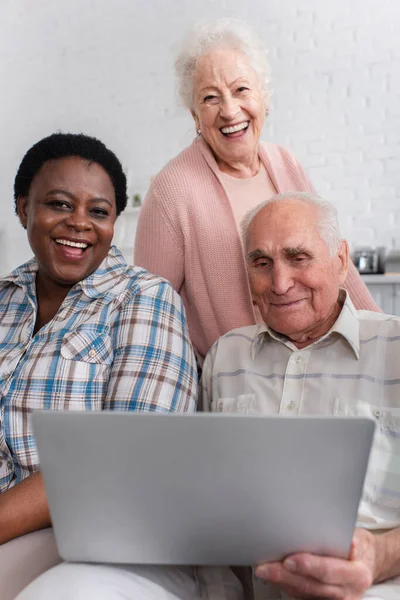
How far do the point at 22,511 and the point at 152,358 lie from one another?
1.31 ft

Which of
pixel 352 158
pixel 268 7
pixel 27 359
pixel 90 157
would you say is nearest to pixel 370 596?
pixel 27 359

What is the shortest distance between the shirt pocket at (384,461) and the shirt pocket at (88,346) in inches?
21.7

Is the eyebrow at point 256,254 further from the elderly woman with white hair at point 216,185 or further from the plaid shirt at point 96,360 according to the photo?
the elderly woman with white hair at point 216,185

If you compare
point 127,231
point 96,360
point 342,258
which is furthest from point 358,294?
point 127,231

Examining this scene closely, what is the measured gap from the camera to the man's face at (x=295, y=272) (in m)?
1.52

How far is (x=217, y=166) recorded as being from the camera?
2.04 m

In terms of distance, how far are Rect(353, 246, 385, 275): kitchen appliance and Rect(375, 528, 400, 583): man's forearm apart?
3.60 m

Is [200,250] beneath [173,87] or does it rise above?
beneath

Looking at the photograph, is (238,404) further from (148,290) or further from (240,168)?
(240,168)

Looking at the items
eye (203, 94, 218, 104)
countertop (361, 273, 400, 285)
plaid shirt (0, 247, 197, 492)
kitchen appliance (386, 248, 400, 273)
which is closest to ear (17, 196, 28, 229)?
plaid shirt (0, 247, 197, 492)

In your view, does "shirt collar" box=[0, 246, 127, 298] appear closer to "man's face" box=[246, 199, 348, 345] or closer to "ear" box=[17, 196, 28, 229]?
"ear" box=[17, 196, 28, 229]

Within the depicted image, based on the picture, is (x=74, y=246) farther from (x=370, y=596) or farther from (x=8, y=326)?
(x=370, y=596)

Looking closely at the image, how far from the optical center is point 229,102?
199cm

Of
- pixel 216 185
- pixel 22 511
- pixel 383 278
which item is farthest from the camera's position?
pixel 383 278
